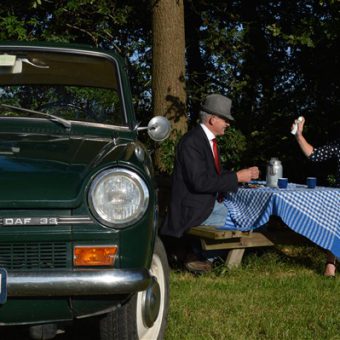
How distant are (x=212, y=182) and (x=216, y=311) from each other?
1.25m

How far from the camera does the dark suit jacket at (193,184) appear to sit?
5.72 metres

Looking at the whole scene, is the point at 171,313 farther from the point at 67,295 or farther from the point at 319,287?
the point at 67,295

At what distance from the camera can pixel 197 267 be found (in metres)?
6.05

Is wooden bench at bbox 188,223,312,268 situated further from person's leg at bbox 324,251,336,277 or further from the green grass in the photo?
person's leg at bbox 324,251,336,277

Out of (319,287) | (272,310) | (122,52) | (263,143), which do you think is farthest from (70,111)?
(122,52)

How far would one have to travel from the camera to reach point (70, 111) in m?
4.44

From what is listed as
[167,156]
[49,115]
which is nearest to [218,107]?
[49,115]

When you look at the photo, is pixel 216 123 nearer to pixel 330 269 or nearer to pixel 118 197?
pixel 330 269

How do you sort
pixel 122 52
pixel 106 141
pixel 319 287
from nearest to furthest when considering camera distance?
1. pixel 106 141
2. pixel 319 287
3. pixel 122 52

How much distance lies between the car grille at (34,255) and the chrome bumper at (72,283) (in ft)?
0.13

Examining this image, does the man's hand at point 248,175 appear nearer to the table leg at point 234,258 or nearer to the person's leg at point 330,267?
the table leg at point 234,258

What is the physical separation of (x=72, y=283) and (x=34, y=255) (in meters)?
0.20

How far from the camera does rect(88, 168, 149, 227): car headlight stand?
122 inches

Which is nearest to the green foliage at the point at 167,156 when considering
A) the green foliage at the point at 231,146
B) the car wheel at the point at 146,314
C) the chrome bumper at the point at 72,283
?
the green foliage at the point at 231,146
